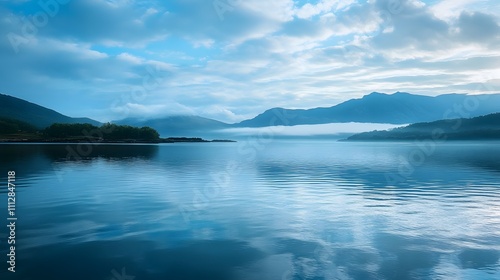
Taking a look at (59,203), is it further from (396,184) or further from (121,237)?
(396,184)

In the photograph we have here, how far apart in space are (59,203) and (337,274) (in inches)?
1180

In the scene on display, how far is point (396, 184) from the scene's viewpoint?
53.1 metres

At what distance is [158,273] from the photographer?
17.6 meters

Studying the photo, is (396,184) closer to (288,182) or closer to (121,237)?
(288,182)

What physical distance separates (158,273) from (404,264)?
1292cm

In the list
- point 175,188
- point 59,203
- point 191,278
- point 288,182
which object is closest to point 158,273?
point 191,278

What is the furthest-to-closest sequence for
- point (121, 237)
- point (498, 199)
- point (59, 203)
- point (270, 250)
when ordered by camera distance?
point (498, 199), point (59, 203), point (121, 237), point (270, 250)

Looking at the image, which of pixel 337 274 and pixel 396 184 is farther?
pixel 396 184

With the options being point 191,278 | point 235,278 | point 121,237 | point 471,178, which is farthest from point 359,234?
point 471,178

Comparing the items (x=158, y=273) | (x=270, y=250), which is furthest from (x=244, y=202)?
(x=158, y=273)

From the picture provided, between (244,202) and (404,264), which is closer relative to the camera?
(404,264)

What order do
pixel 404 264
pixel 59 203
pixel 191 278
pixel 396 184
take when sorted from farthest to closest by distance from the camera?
1. pixel 396 184
2. pixel 59 203
3. pixel 404 264
4. pixel 191 278

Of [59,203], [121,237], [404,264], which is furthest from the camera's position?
[59,203]

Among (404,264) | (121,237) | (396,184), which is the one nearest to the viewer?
(404,264)
